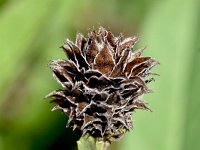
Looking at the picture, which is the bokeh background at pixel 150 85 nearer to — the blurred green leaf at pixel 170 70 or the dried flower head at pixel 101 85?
the blurred green leaf at pixel 170 70

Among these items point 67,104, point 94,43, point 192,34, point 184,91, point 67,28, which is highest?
point 67,28

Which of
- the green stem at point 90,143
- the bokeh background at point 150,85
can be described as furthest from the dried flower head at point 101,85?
the bokeh background at point 150,85

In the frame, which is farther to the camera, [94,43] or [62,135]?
[62,135]

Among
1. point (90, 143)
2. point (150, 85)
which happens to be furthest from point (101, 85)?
point (150, 85)

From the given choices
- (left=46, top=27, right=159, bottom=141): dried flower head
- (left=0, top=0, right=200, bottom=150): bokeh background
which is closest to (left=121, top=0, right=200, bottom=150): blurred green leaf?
(left=0, top=0, right=200, bottom=150): bokeh background

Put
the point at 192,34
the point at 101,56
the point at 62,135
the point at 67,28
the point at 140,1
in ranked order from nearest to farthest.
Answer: the point at 101,56 < the point at 192,34 < the point at 62,135 < the point at 67,28 < the point at 140,1

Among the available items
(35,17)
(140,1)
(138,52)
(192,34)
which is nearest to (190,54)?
(192,34)

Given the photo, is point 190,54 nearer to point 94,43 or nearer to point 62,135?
point 62,135
